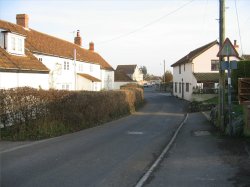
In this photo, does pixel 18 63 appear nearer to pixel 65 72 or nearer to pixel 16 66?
pixel 16 66

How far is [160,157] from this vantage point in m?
11.3

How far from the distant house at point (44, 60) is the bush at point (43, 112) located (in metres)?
5.74

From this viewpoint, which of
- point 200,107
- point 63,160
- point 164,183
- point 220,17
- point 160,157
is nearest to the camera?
point 164,183

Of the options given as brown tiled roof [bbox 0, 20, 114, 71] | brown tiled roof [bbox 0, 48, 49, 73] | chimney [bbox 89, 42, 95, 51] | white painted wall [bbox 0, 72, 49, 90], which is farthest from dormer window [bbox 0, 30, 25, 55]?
chimney [bbox 89, 42, 95, 51]

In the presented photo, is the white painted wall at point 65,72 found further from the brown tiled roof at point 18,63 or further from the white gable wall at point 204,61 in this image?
the white gable wall at point 204,61

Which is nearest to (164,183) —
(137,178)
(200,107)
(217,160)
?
(137,178)

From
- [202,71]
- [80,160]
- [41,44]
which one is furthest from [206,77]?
[80,160]

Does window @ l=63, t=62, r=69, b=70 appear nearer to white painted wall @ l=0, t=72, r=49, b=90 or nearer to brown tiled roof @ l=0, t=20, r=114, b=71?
brown tiled roof @ l=0, t=20, r=114, b=71

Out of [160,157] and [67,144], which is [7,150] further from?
[160,157]

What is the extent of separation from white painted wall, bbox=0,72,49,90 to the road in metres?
8.46

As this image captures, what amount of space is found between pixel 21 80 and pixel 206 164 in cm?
1738

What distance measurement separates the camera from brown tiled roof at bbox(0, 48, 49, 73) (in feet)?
75.6

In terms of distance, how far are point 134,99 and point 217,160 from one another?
25736 mm

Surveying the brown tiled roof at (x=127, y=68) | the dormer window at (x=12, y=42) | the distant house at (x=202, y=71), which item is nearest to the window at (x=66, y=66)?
the dormer window at (x=12, y=42)
